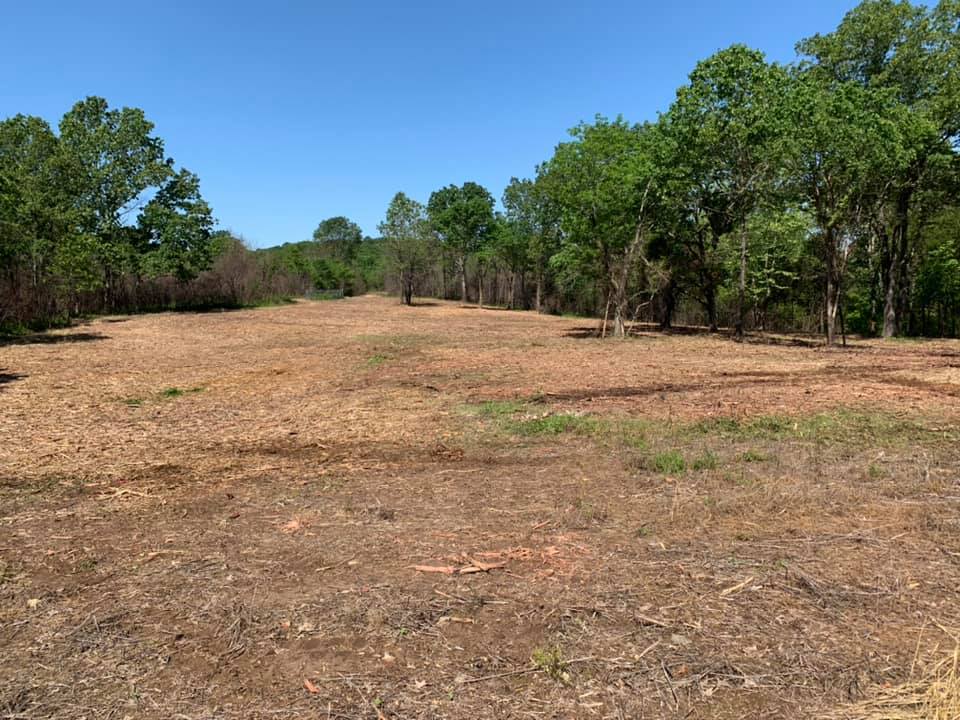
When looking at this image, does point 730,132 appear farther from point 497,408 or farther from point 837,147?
point 497,408

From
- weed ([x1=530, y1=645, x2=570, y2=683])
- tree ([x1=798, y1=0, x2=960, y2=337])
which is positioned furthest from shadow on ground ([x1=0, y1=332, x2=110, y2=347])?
tree ([x1=798, y1=0, x2=960, y2=337])

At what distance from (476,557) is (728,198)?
22949 millimetres

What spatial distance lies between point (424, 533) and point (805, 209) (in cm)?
2226

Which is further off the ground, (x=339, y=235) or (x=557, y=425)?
(x=339, y=235)

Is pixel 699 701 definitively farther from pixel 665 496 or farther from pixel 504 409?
pixel 504 409

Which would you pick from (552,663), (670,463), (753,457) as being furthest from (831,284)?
(552,663)

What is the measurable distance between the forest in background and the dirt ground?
1305 cm

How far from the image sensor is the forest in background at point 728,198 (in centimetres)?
1892

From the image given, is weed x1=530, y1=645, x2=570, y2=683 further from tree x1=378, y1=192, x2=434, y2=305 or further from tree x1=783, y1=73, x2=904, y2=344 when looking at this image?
tree x1=378, y1=192, x2=434, y2=305

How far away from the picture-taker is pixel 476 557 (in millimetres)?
3764

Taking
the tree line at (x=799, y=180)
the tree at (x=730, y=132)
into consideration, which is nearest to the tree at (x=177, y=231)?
the tree line at (x=799, y=180)

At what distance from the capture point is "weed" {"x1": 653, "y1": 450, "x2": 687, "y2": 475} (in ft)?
18.1

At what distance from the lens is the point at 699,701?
2.41m

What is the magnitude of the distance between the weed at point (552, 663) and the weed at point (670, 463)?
3.08 m
